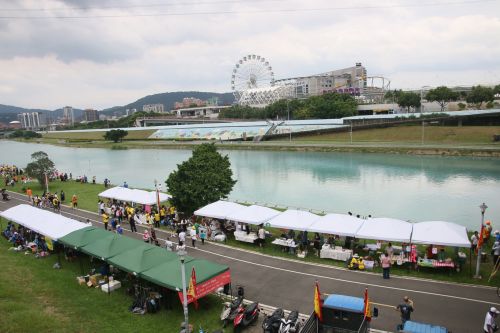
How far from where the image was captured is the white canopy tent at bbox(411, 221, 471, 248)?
13.3m

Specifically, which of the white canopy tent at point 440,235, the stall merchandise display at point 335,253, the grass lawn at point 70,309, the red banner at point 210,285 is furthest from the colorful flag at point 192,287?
the white canopy tent at point 440,235

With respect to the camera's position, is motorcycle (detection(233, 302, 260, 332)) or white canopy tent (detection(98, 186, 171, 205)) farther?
white canopy tent (detection(98, 186, 171, 205))

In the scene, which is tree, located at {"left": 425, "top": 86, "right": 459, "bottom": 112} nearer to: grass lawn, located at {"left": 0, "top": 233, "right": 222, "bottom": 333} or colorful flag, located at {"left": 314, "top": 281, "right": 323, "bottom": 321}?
grass lawn, located at {"left": 0, "top": 233, "right": 222, "bottom": 333}

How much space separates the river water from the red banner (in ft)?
56.8

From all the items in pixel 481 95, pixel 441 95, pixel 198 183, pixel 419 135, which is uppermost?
pixel 441 95

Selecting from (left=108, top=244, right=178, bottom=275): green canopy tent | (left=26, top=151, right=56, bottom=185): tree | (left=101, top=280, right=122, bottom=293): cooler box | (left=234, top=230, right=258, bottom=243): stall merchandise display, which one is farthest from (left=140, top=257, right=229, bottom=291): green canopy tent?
(left=26, top=151, right=56, bottom=185): tree

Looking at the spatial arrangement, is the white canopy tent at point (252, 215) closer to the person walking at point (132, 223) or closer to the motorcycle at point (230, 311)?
the person walking at point (132, 223)

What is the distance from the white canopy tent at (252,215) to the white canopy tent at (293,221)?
0.50 m

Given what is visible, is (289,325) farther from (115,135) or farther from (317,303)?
(115,135)

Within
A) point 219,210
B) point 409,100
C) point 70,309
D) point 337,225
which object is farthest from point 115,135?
point 70,309

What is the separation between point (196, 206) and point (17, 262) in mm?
9257

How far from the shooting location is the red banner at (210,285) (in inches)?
420

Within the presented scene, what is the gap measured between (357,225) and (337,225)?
828 millimetres

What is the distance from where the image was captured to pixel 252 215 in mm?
17969
